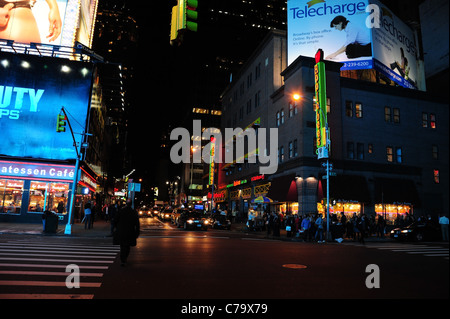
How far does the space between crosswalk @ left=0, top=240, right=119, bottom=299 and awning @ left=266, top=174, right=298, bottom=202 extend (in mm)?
22754

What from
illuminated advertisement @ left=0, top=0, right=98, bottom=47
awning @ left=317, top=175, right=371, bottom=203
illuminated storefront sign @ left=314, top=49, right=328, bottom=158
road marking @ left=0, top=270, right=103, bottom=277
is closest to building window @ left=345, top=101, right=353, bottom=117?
illuminated storefront sign @ left=314, top=49, right=328, bottom=158

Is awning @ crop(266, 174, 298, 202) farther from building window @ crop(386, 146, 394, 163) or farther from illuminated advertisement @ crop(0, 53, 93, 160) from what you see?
illuminated advertisement @ crop(0, 53, 93, 160)

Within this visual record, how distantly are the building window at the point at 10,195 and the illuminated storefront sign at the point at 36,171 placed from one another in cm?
76

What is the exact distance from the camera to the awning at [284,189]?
31953mm

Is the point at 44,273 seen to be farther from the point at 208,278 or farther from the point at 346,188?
the point at 346,188

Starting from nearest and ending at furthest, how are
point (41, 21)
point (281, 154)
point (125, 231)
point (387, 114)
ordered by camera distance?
point (125, 231), point (41, 21), point (387, 114), point (281, 154)

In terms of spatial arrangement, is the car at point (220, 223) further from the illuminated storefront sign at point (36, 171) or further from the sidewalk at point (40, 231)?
the illuminated storefront sign at point (36, 171)

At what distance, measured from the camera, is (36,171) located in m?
29.7

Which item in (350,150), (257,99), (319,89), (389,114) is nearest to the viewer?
(319,89)

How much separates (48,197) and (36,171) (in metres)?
2.72

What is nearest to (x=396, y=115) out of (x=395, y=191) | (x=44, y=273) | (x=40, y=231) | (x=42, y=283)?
(x=395, y=191)
